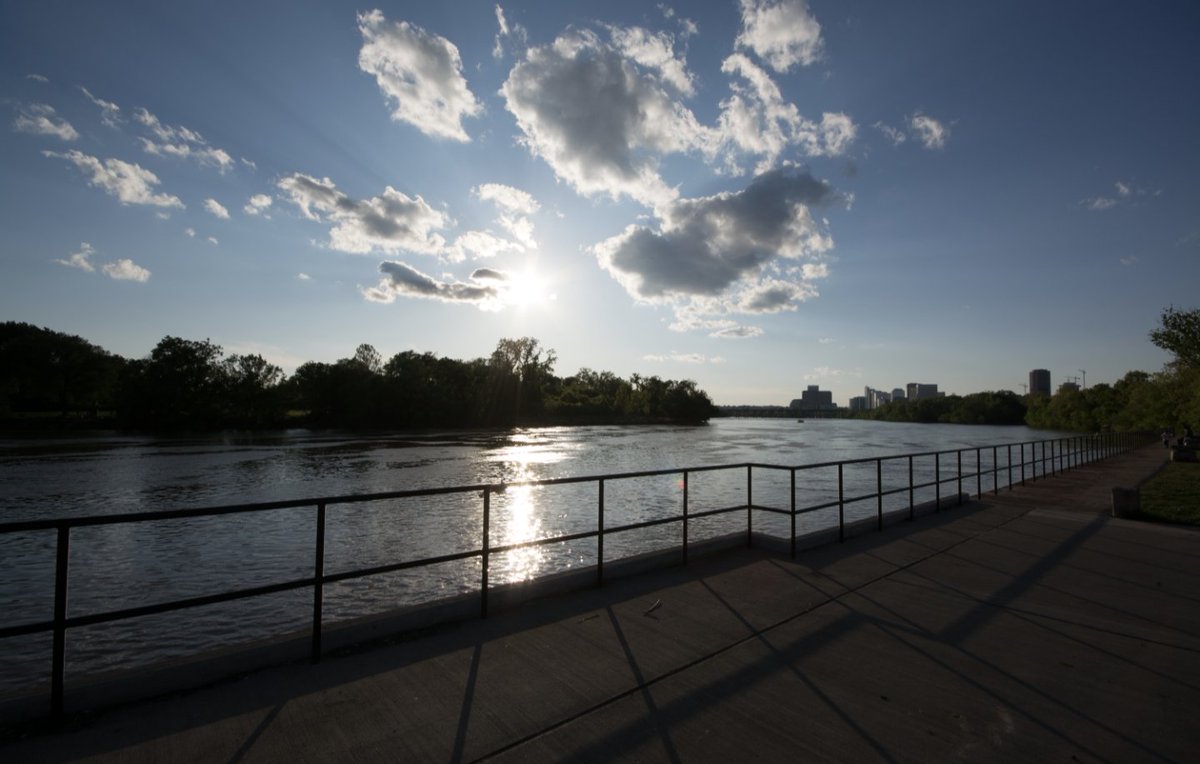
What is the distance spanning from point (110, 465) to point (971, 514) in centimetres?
4171

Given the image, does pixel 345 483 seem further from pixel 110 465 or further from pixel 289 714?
pixel 289 714

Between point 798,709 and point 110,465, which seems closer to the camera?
point 798,709

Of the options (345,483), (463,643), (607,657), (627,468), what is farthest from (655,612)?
(627,468)

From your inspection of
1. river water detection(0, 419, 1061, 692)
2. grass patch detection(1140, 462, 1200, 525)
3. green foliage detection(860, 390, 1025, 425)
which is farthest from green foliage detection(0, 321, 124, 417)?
green foliage detection(860, 390, 1025, 425)

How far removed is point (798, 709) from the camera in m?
3.36

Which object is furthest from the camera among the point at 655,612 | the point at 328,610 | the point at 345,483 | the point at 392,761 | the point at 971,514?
the point at 345,483

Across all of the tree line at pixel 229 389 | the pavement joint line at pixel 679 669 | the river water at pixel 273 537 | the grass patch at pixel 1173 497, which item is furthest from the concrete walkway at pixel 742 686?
the tree line at pixel 229 389

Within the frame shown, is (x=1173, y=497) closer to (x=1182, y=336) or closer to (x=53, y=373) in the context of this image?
(x=1182, y=336)

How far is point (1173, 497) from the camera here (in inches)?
510

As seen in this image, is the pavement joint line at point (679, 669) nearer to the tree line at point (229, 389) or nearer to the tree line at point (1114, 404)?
the tree line at point (1114, 404)

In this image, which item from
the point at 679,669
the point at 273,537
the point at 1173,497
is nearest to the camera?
the point at 679,669

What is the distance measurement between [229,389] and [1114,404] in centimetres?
13763

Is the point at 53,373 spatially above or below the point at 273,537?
above

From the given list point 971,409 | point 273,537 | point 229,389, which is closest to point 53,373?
point 229,389
